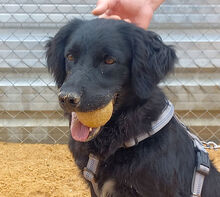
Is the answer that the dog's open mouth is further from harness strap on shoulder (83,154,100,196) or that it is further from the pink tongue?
harness strap on shoulder (83,154,100,196)

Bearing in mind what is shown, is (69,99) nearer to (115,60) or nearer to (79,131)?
(79,131)

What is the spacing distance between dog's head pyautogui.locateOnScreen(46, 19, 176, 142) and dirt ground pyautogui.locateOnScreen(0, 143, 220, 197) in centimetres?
145

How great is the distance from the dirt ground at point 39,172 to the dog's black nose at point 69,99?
1604mm

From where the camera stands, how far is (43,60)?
3959mm

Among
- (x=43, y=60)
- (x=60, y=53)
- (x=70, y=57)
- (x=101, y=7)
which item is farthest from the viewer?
(x=43, y=60)

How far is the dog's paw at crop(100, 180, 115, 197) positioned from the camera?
2010mm

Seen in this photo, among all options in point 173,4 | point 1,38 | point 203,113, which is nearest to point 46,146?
point 1,38

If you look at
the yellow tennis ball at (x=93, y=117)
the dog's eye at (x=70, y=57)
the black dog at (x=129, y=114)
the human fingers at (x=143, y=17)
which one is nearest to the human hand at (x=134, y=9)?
the human fingers at (x=143, y=17)

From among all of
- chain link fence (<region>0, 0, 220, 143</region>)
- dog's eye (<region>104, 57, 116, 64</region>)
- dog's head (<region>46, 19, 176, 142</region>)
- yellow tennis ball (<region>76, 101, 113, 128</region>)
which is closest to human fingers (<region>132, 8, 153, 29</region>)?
dog's head (<region>46, 19, 176, 142</region>)

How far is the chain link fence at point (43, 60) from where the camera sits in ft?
12.9

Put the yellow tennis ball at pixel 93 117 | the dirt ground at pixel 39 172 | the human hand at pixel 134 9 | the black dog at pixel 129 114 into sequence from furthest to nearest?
the dirt ground at pixel 39 172 < the human hand at pixel 134 9 < the black dog at pixel 129 114 < the yellow tennis ball at pixel 93 117

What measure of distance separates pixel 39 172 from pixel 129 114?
1754mm

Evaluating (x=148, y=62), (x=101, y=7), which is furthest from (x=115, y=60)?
(x=101, y=7)

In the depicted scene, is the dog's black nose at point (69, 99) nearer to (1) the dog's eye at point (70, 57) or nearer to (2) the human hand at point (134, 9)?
(1) the dog's eye at point (70, 57)
